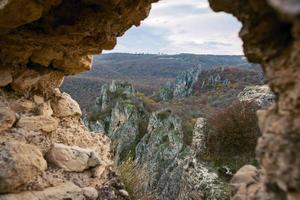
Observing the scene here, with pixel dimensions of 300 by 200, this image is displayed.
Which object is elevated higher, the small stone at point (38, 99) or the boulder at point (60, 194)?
the small stone at point (38, 99)

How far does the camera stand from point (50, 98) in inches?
475

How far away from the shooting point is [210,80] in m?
99.8

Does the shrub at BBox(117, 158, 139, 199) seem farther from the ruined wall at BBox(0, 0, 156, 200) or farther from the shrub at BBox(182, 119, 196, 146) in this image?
the shrub at BBox(182, 119, 196, 146)

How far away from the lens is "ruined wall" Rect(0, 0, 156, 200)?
8.96 meters

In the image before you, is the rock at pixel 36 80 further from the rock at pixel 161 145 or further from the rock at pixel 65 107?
the rock at pixel 161 145

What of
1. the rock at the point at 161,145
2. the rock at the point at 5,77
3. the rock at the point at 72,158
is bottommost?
the rock at the point at 161,145

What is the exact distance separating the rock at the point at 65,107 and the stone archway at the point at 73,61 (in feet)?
0.09

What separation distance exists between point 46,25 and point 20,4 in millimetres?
1535

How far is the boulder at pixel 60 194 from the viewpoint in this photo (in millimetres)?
8727

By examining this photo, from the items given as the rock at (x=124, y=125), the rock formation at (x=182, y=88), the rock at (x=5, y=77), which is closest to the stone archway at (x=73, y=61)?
the rock at (x=5, y=77)

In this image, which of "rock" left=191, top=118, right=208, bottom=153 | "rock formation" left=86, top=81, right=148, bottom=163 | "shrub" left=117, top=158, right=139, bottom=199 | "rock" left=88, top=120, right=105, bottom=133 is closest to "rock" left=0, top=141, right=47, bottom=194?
"shrub" left=117, top=158, right=139, bottom=199

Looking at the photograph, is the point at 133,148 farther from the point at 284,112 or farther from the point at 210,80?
the point at 210,80

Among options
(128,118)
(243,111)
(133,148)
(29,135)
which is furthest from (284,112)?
(128,118)

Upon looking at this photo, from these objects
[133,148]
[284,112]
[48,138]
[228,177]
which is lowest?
[133,148]
